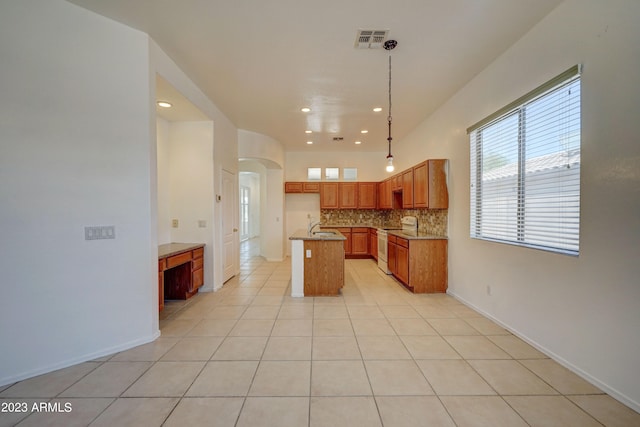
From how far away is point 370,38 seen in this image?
260 cm

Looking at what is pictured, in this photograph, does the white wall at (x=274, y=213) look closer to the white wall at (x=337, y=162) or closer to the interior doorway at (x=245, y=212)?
the white wall at (x=337, y=162)

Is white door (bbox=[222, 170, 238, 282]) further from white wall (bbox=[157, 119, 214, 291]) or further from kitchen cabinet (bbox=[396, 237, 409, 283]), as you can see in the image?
kitchen cabinet (bbox=[396, 237, 409, 283])

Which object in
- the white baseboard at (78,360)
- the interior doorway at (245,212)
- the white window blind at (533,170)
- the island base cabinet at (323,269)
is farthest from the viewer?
the interior doorway at (245,212)

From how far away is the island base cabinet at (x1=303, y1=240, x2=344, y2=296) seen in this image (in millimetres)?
4147

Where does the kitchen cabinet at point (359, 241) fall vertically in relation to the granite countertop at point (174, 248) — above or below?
below

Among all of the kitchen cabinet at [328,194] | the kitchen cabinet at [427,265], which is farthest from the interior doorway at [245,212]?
the kitchen cabinet at [427,265]

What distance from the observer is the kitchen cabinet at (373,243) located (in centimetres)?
675

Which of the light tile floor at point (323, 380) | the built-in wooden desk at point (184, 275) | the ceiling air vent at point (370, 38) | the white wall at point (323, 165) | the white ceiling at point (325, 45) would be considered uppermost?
the white ceiling at point (325, 45)

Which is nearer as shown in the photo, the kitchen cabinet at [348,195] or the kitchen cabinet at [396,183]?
the kitchen cabinet at [396,183]

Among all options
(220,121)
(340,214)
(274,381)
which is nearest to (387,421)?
(274,381)

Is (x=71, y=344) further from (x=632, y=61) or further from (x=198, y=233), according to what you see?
(x=632, y=61)

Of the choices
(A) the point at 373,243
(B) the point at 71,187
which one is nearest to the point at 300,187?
(A) the point at 373,243

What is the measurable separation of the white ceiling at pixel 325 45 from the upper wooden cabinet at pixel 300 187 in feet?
10.5

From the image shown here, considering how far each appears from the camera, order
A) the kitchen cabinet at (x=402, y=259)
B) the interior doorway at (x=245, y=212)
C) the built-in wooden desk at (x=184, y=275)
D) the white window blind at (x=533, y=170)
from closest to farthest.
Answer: the white window blind at (x=533, y=170) → the built-in wooden desk at (x=184, y=275) → the kitchen cabinet at (x=402, y=259) → the interior doorway at (x=245, y=212)
